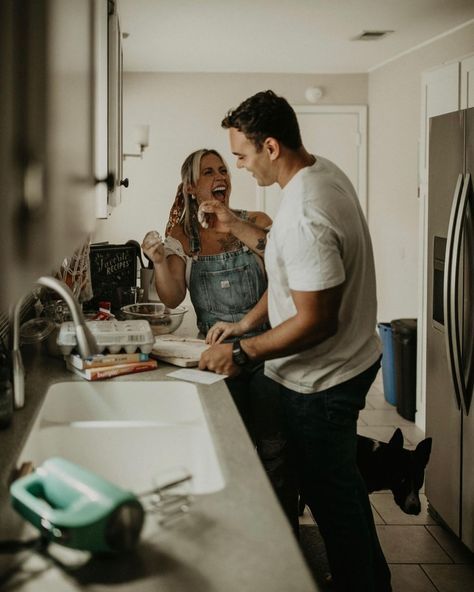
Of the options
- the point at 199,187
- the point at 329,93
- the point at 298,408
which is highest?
the point at 329,93

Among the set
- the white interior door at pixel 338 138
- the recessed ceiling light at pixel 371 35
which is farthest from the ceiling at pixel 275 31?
the white interior door at pixel 338 138

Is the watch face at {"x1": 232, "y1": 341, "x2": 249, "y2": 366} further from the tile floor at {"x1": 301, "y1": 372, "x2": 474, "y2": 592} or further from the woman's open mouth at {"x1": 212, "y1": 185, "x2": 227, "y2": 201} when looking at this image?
the tile floor at {"x1": 301, "y1": 372, "x2": 474, "y2": 592}

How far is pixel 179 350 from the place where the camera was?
2.35 metres

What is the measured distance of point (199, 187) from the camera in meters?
2.96

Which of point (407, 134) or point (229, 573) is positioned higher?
point (407, 134)

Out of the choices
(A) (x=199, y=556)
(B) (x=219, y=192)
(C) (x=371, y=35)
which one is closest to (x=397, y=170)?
(C) (x=371, y=35)

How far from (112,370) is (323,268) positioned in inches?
27.0

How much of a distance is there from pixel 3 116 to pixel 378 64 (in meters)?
6.75

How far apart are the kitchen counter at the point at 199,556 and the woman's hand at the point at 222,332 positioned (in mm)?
1104

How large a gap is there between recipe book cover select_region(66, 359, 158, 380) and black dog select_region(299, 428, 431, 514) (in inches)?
34.8

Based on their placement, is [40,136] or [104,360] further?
[104,360]

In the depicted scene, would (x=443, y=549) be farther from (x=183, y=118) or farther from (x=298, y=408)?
(x=183, y=118)

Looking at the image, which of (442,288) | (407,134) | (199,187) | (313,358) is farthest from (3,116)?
(407,134)

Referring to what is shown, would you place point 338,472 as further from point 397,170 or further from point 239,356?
point 397,170
